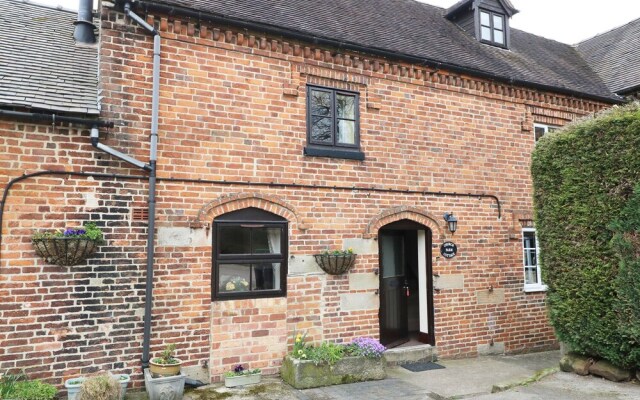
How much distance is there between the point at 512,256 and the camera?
997cm

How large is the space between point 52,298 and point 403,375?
5.50 meters

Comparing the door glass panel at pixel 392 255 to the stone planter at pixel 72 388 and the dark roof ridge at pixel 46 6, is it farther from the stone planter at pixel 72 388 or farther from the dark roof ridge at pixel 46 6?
the dark roof ridge at pixel 46 6

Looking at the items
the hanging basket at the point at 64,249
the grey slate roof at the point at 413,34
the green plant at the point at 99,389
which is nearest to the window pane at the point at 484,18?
the grey slate roof at the point at 413,34

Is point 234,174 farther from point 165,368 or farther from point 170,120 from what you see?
point 165,368

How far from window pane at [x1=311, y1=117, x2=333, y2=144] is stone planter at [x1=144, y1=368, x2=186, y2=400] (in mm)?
4415

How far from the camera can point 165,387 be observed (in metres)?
5.99

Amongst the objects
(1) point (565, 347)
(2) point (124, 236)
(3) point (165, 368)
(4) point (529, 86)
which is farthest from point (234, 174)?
(4) point (529, 86)

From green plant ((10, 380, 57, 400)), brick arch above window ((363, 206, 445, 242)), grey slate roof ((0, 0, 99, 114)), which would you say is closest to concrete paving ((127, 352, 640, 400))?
green plant ((10, 380, 57, 400))

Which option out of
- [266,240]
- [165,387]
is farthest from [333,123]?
[165,387]

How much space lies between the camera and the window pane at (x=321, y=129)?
8227 millimetres

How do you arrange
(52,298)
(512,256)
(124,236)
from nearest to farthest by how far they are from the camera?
(52,298) < (124,236) < (512,256)

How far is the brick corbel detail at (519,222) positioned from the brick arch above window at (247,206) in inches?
194

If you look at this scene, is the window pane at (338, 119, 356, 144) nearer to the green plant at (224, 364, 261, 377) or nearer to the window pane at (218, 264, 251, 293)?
the window pane at (218, 264, 251, 293)

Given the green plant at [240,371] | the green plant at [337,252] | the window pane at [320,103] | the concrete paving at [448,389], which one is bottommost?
the concrete paving at [448,389]
